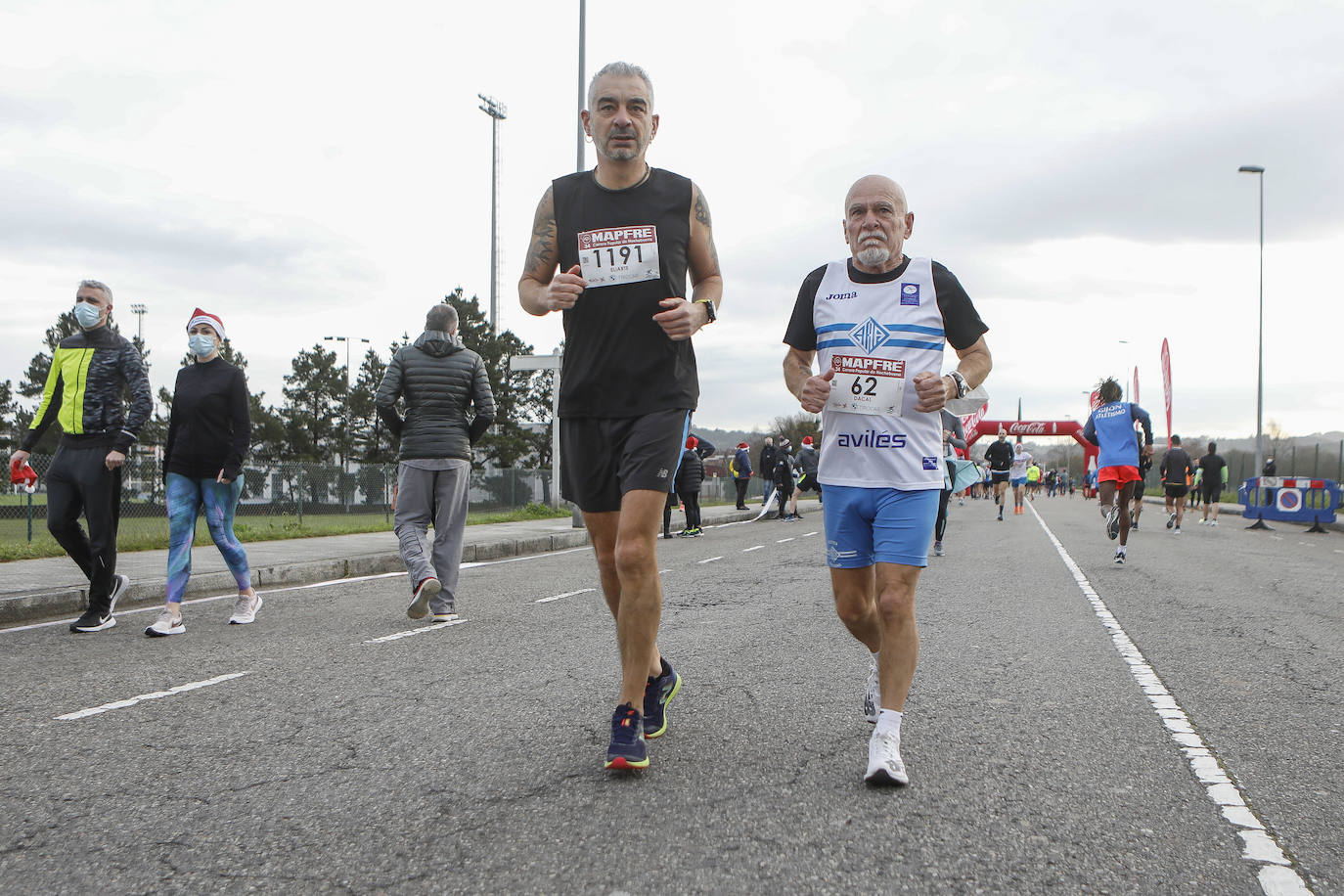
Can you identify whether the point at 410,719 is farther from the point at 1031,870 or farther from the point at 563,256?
the point at 1031,870

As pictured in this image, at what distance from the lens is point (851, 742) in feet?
12.1

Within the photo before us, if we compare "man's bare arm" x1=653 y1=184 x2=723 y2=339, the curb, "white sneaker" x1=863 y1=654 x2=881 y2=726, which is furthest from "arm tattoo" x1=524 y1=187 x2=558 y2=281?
the curb

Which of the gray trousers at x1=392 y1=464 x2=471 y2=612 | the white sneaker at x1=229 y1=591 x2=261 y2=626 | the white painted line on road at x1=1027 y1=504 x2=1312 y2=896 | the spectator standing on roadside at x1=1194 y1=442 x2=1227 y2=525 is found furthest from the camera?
the spectator standing on roadside at x1=1194 y1=442 x2=1227 y2=525

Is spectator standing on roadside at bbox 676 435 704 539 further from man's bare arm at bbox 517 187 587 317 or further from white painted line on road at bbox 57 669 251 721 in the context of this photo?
man's bare arm at bbox 517 187 587 317

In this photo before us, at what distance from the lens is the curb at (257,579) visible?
7.11 meters

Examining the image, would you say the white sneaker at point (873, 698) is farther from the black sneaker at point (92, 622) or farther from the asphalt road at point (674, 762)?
the black sneaker at point (92, 622)

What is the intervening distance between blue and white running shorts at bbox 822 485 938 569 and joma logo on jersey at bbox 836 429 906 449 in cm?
16

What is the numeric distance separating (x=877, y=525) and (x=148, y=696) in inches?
Answer: 126

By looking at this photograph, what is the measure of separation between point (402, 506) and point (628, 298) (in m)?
3.93

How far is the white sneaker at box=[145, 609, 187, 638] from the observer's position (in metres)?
6.18

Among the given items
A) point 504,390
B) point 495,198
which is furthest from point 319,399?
point 495,198

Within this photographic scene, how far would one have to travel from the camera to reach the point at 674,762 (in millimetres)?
3424

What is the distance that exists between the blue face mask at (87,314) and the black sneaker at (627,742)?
15.8 ft

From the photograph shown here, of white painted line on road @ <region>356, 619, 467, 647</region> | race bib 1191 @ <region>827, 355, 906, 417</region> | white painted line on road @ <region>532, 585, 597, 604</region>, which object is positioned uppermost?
race bib 1191 @ <region>827, 355, 906, 417</region>
